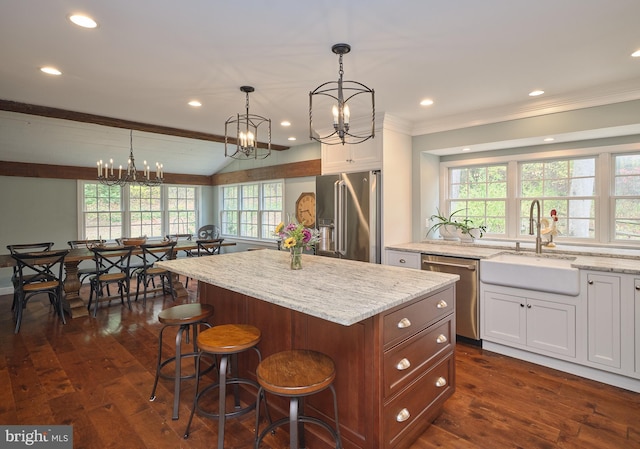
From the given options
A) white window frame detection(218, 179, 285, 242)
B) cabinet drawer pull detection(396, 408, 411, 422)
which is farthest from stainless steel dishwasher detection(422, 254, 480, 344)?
white window frame detection(218, 179, 285, 242)

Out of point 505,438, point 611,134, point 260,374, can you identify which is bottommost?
point 505,438

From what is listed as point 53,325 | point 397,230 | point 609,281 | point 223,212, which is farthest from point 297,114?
point 223,212

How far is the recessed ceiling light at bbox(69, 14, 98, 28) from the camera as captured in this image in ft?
6.13

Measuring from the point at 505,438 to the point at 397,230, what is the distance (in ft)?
8.17

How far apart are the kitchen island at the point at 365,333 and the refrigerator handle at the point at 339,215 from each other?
1.78 m

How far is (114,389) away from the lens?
2553mm

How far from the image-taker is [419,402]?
6.46ft

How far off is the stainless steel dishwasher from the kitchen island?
117cm

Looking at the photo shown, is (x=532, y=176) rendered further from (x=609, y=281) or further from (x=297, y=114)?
(x=297, y=114)

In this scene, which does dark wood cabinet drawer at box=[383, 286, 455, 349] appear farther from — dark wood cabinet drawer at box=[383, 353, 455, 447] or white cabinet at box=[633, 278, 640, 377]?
white cabinet at box=[633, 278, 640, 377]

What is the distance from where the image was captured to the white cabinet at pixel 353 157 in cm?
401

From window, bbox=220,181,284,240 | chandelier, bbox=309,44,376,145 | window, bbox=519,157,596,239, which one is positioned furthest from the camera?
window, bbox=220,181,284,240

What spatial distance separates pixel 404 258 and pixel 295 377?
2.54m

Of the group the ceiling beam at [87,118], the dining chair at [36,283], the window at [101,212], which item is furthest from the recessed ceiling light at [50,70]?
the window at [101,212]
